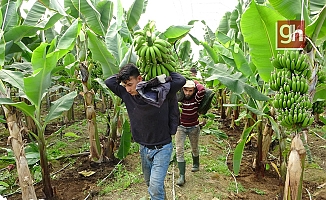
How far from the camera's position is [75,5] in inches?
139

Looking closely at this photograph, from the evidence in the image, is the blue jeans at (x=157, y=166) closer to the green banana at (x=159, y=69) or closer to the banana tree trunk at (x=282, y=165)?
the green banana at (x=159, y=69)

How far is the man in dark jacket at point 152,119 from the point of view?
2155 millimetres

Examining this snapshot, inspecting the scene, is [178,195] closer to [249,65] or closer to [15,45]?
[249,65]

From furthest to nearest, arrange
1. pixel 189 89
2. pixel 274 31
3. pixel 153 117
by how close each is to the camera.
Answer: pixel 189 89
pixel 274 31
pixel 153 117

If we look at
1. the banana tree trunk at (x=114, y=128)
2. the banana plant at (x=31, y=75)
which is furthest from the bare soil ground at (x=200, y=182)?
the banana plant at (x=31, y=75)

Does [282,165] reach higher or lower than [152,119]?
lower

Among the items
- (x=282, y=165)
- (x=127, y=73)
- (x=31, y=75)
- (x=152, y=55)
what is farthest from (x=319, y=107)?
(x=31, y=75)

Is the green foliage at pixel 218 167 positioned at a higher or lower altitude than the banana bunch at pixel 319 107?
lower

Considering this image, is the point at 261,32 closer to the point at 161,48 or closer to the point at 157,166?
the point at 161,48

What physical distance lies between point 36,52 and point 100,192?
1.81 meters

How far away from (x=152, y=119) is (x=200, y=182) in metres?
1.70

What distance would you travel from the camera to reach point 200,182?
141 inches

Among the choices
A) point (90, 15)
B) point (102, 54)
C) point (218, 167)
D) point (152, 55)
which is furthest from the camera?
point (218, 167)

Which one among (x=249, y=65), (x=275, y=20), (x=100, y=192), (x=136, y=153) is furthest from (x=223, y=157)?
(x=275, y=20)
